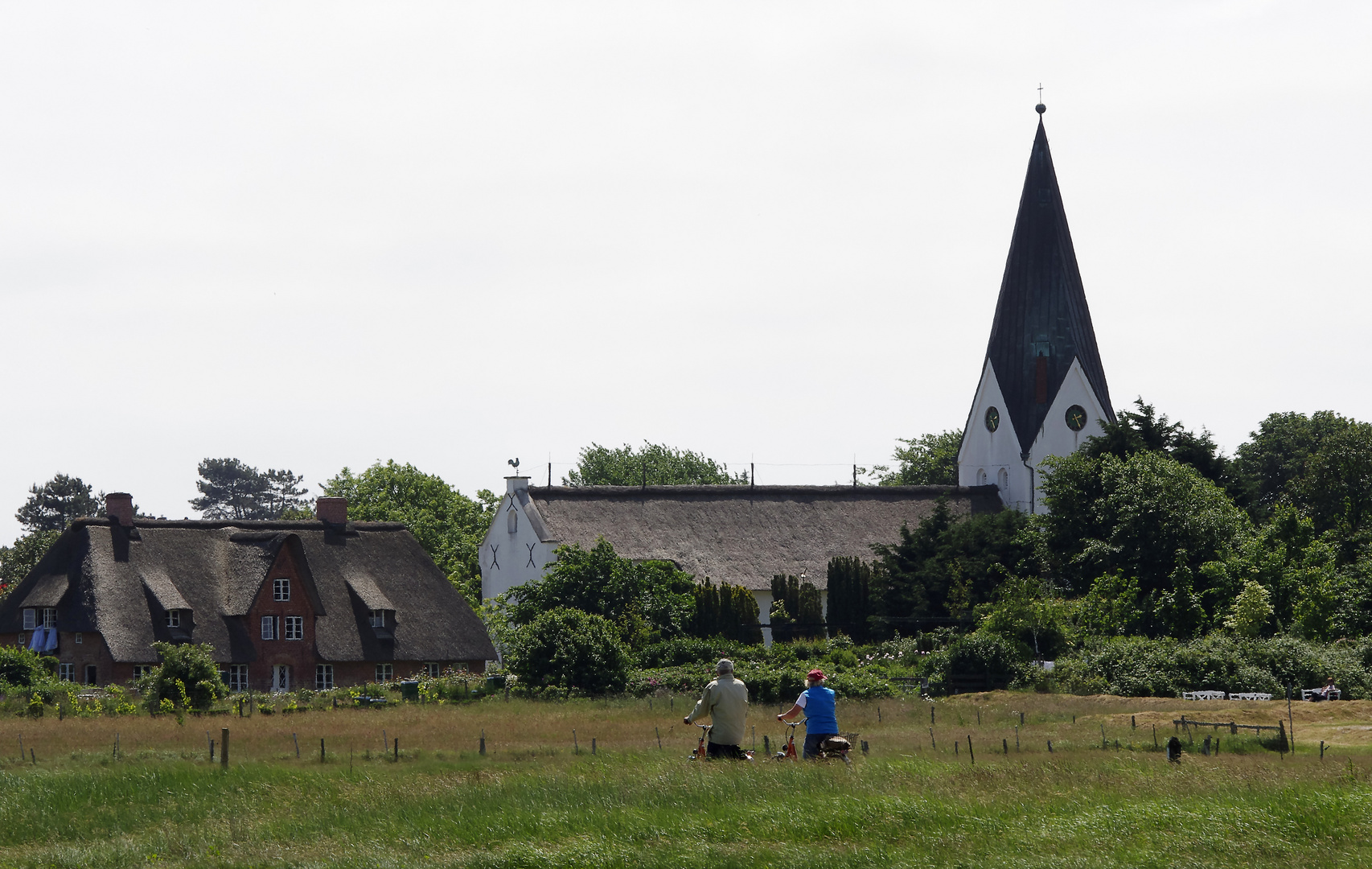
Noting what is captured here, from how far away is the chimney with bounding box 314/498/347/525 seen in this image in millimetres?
60531

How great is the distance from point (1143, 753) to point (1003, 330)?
1745 inches

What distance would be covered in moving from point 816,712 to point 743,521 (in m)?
45.5

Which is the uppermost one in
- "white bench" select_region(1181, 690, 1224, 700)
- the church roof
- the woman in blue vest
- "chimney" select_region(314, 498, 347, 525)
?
the church roof

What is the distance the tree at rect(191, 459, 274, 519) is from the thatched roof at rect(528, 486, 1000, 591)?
88.2m

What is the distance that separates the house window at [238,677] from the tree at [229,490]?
9086 cm

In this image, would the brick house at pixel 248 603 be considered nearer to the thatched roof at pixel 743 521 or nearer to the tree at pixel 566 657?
the thatched roof at pixel 743 521

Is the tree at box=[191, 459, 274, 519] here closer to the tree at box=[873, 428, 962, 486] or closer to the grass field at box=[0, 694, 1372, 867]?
the tree at box=[873, 428, 962, 486]

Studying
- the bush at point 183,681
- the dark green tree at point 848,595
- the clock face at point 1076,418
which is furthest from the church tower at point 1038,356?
the bush at point 183,681

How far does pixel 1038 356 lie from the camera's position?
64938 millimetres

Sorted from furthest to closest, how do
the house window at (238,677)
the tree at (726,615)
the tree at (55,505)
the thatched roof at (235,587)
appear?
the tree at (55,505), the house window at (238,677), the tree at (726,615), the thatched roof at (235,587)

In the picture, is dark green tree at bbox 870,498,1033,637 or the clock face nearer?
dark green tree at bbox 870,498,1033,637

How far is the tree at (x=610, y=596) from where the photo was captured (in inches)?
1945

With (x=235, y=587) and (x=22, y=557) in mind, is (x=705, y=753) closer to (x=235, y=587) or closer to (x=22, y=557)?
(x=235, y=587)

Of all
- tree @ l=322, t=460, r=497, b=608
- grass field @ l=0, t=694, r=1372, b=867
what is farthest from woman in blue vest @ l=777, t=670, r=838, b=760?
tree @ l=322, t=460, r=497, b=608
